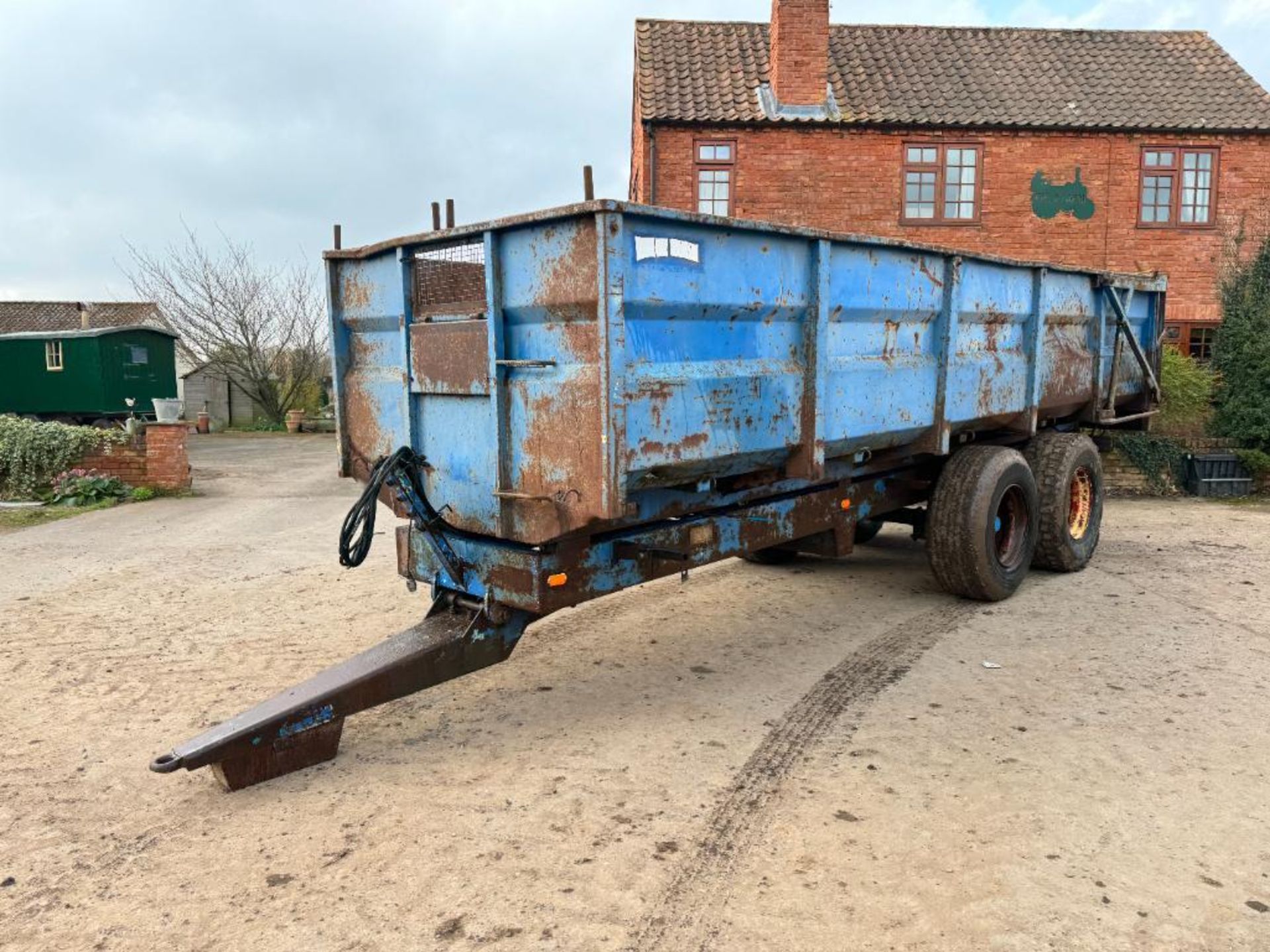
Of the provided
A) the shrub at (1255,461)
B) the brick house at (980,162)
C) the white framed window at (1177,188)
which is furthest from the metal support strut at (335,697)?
the white framed window at (1177,188)

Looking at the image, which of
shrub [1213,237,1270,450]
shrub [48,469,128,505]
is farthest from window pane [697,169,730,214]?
shrub [48,469,128,505]

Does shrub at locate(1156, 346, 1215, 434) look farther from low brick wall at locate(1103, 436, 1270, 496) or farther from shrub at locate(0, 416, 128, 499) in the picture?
shrub at locate(0, 416, 128, 499)

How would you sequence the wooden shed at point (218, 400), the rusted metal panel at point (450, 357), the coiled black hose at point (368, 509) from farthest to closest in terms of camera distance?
the wooden shed at point (218, 400), the coiled black hose at point (368, 509), the rusted metal panel at point (450, 357)

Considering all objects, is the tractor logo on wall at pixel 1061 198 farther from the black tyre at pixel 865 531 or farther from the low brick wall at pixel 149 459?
the low brick wall at pixel 149 459

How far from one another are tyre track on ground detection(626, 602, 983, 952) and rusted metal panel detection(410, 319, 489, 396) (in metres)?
1.84

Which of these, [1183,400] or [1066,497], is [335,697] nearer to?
[1066,497]

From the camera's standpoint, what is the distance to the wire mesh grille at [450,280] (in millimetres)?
3740

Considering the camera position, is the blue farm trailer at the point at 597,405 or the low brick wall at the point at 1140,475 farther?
the low brick wall at the point at 1140,475

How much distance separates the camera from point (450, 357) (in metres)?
3.82

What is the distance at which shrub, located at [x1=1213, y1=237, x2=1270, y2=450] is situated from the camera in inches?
476

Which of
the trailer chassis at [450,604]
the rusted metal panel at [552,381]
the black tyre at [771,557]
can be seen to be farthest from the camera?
the black tyre at [771,557]

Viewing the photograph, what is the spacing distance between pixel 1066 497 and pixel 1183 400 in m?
7.64

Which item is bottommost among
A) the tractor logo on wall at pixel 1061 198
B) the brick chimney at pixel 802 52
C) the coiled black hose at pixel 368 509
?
the coiled black hose at pixel 368 509

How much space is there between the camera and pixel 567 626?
5.70m
